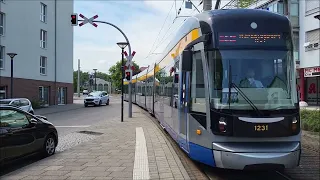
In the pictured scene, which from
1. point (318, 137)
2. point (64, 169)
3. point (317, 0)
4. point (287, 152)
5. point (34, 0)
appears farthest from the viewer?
point (34, 0)

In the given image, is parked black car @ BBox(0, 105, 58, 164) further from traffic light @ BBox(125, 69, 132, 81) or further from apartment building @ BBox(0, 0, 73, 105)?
apartment building @ BBox(0, 0, 73, 105)

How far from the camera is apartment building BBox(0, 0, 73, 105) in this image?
108 feet

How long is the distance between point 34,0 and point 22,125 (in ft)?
109

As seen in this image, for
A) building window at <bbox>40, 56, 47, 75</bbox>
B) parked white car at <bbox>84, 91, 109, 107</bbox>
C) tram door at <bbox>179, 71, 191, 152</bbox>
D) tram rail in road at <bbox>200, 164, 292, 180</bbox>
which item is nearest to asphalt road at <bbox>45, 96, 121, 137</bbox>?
tram door at <bbox>179, 71, 191, 152</bbox>

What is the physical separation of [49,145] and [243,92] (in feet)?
17.5

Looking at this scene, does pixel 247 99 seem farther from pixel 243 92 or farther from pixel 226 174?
pixel 226 174

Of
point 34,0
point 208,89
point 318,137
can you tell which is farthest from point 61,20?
point 208,89

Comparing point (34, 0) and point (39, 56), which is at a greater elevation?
point (34, 0)

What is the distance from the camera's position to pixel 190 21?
27.9ft

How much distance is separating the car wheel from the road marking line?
7.27ft

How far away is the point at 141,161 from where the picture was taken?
839cm

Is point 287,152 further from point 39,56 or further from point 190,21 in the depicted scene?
point 39,56

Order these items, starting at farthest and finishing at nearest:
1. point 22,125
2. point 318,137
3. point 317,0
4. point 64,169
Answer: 1. point 317,0
2. point 318,137
3. point 22,125
4. point 64,169

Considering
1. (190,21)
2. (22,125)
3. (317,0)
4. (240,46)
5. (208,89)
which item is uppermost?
(317,0)
